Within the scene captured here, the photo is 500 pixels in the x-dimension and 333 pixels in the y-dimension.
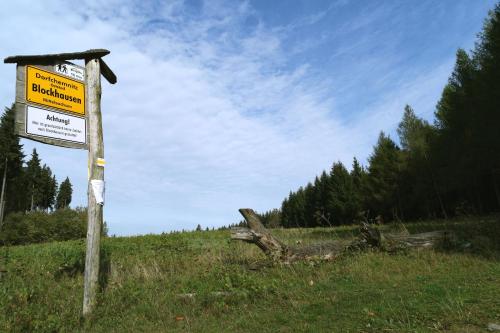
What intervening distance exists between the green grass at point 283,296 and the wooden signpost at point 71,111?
0.88m

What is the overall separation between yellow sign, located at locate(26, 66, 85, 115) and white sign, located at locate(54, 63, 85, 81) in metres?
0.09

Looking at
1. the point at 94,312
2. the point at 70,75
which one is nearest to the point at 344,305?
the point at 94,312

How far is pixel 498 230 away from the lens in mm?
10750

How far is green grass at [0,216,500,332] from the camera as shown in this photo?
480 centimetres

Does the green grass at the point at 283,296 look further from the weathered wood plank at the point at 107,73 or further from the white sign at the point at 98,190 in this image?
the weathered wood plank at the point at 107,73

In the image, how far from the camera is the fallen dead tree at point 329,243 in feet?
30.2

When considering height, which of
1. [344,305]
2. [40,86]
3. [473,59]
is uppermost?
[473,59]

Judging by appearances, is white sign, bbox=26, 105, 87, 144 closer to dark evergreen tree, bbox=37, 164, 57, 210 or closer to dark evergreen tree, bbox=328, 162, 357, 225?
dark evergreen tree, bbox=328, 162, 357, 225

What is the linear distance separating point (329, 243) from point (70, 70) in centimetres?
738

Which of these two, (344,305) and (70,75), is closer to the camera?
(344,305)

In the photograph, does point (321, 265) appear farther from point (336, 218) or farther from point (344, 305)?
point (336, 218)

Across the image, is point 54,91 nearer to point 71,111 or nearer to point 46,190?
point 71,111

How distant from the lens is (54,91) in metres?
6.74

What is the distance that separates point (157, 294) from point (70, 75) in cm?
459
